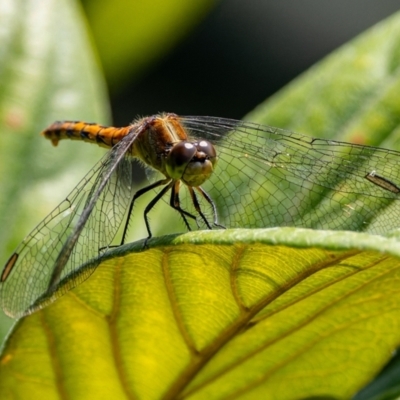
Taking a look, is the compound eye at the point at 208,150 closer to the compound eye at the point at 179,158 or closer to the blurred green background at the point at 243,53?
the compound eye at the point at 179,158

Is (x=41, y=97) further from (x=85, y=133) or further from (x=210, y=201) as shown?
(x=210, y=201)

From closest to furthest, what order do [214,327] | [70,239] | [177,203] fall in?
1. [214,327]
2. [70,239]
3. [177,203]

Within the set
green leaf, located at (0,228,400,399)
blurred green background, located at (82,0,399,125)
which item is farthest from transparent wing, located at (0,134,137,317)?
blurred green background, located at (82,0,399,125)

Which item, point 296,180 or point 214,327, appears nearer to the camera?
point 214,327

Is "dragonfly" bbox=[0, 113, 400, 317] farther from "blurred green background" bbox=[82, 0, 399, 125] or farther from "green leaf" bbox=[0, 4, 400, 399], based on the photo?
"blurred green background" bbox=[82, 0, 399, 125]

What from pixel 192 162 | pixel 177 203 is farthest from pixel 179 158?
pixel 177 203

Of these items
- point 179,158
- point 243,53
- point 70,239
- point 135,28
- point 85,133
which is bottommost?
point 70,239
